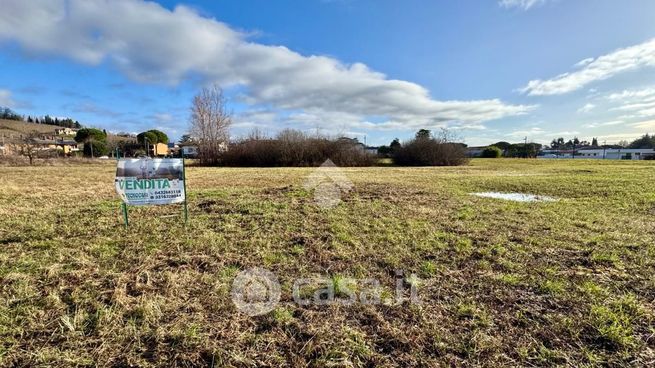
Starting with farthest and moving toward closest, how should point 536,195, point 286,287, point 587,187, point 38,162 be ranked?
point 38,162
point 587,187
point 536,195
point 286,287

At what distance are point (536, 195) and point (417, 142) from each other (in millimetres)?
24762

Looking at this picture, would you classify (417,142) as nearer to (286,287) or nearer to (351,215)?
(351,215)

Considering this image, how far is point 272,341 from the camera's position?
2.03 m

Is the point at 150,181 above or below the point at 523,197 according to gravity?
above

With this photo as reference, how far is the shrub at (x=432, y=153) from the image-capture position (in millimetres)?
31672

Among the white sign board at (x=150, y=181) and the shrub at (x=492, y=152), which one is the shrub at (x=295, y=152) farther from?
the white sign board at (x=150, y=181)

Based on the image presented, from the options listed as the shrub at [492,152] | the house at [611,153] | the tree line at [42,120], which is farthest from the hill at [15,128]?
the house at [611,153]

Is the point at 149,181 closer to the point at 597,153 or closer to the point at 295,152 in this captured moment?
the point at 295,152

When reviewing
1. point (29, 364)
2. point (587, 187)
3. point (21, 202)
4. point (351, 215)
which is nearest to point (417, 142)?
point (587, 187)
